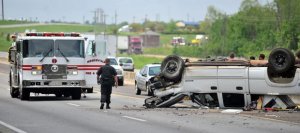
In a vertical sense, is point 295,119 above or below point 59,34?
below

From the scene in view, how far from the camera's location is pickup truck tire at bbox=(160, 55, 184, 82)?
25.8 m

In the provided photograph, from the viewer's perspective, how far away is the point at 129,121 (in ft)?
69.3

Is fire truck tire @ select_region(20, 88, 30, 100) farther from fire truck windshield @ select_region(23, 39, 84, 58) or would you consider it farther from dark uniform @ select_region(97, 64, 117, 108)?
dark uniform @ select_region(97, 64, 117, 108)

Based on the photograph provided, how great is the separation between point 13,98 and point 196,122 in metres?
15.0

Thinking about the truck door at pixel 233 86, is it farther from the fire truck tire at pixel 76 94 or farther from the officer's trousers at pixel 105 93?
the fire truck tire at pixel 76 94

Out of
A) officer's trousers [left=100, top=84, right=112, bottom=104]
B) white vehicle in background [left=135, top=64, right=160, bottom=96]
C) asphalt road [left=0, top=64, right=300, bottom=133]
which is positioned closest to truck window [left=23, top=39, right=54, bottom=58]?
asphalt road [left=0, top=64, right=300, bottom=133]

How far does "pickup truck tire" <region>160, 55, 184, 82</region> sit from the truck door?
1.25 m

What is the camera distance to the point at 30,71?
102 feet

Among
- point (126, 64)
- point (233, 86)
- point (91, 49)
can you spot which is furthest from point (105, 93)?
point (126, 64)

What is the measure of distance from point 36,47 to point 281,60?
10332 millimetres

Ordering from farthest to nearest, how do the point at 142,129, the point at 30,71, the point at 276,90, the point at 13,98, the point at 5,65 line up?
the point at 5,65, the point at 13,98, the point at 30,71, the point at 276,90, the point at 142,129

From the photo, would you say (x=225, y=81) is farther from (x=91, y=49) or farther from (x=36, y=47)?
(x=36, y=47)

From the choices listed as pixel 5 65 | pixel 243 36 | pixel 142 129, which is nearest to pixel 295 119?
pixel 142 129

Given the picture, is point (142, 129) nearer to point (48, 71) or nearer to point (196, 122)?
point (196, 122)
